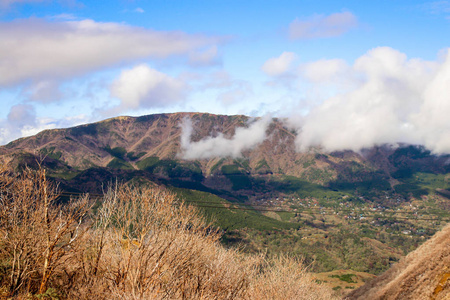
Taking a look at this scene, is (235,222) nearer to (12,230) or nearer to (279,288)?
(279,288)

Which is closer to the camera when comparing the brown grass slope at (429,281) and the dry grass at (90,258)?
the dry grass at (90,258)

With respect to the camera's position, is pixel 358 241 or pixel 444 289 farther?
pixel 358 241

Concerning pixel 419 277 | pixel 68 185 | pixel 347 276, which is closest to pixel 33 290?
pixel 419 277

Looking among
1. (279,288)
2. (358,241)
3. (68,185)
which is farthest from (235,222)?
(279,288)

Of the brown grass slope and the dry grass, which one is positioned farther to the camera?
the brown grass slope

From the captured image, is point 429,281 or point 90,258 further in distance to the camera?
point 90,258

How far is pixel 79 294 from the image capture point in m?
20.8

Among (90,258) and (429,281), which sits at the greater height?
(90,258)

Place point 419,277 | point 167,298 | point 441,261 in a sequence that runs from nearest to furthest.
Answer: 1. point 167,298
2. point 441,261
3. point 419,277

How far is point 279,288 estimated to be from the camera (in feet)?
110

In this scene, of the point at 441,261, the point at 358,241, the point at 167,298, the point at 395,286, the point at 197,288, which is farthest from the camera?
the point at 358,241

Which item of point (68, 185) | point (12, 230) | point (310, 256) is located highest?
point (12, 230)

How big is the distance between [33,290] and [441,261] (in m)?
35.6

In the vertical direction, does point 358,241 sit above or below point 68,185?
below
